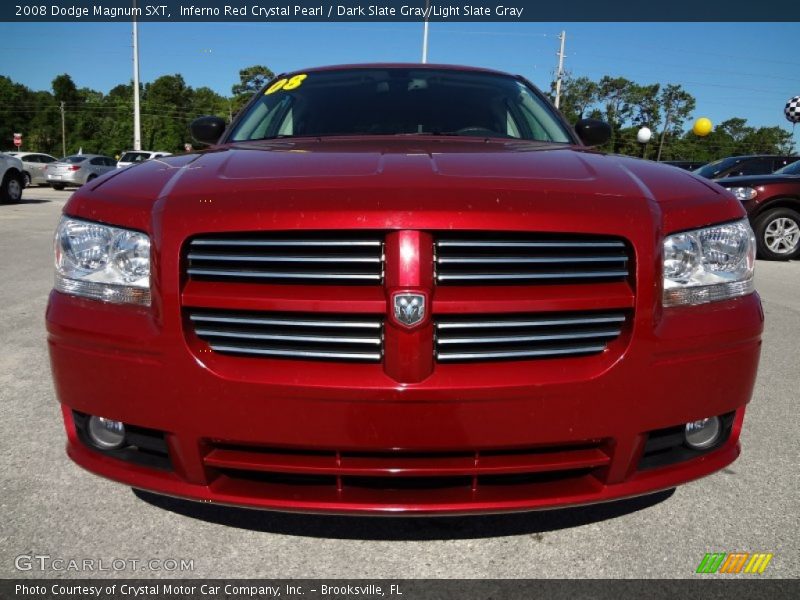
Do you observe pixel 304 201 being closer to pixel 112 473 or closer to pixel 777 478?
pixel 112 473

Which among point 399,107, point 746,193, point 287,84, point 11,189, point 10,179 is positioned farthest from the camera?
point 11,189

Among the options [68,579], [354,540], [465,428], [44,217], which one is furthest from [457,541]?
[44,217]

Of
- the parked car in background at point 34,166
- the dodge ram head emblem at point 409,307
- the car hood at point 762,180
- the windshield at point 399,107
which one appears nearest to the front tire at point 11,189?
the parked car in background at point 34,166

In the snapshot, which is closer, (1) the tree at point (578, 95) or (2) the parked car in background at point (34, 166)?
(2) the parked car in background at point (34, 166)

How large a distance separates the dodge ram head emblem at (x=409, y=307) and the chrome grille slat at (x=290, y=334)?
0.06 meters

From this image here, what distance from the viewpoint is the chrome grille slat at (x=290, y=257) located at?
167 cm

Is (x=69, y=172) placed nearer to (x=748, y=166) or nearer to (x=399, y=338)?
(x=748, y=166)

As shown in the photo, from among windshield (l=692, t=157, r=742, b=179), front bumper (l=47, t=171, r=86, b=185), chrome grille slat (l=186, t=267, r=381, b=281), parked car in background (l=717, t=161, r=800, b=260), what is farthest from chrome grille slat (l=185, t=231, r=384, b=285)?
front bumper (l=47, t=171, r=86, b=185)

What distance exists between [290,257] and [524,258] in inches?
23.4

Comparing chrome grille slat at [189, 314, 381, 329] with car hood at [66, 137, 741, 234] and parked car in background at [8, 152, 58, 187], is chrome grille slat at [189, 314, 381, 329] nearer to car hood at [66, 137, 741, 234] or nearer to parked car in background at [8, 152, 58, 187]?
car hood at [66, 137, 741, 234]

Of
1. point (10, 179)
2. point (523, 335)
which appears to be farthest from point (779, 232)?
point (10, 179)

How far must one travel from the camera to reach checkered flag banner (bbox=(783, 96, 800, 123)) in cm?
2606

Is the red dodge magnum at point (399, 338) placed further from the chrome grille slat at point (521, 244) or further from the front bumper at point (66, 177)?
the front bumper at point (66, 177)

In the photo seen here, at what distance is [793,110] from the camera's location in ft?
86.6
